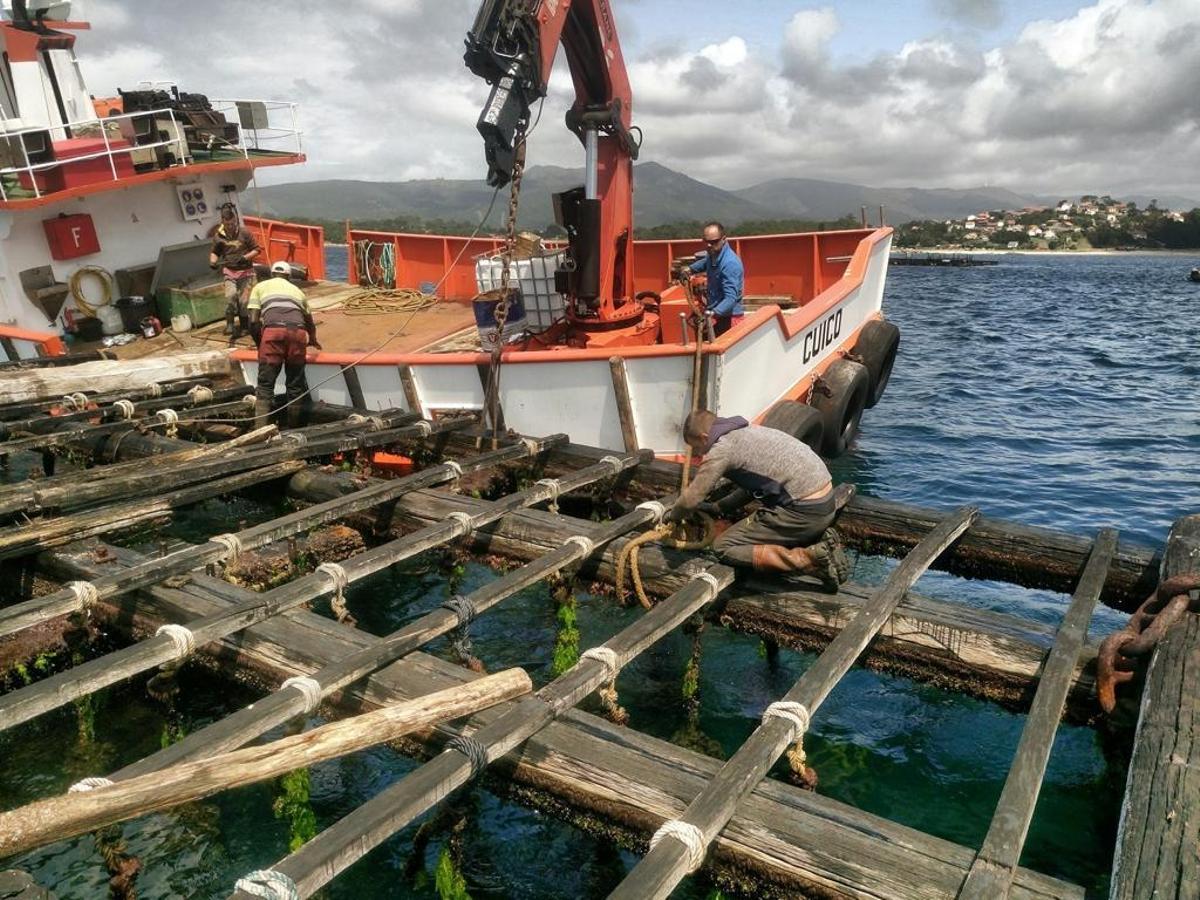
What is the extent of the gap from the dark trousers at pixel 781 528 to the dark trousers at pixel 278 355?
561cm

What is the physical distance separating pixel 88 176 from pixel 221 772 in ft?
43.1

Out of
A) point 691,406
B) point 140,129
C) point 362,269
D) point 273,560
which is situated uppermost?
point 140,129

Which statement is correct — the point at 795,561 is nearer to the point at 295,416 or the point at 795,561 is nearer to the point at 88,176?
the point at 295,416

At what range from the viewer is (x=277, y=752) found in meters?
2.86

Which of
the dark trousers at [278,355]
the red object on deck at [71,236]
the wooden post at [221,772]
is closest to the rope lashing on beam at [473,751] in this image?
the wooden post at [221,772]

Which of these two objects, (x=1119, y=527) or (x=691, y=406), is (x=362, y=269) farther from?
(x=1119, y=527)

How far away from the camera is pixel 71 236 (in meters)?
12.7

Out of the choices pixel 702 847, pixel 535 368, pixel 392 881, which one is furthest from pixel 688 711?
pixel 535 368

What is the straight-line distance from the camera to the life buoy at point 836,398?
432 inches

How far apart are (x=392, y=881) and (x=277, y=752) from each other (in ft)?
7.22

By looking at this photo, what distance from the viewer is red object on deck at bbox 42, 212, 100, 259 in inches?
494

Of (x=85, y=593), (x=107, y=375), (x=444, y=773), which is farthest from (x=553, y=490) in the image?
(x=107, y=375)

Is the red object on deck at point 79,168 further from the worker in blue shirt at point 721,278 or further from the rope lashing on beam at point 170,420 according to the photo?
the worker in blue shirt at point 721,278

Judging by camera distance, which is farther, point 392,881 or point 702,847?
point 392,881
